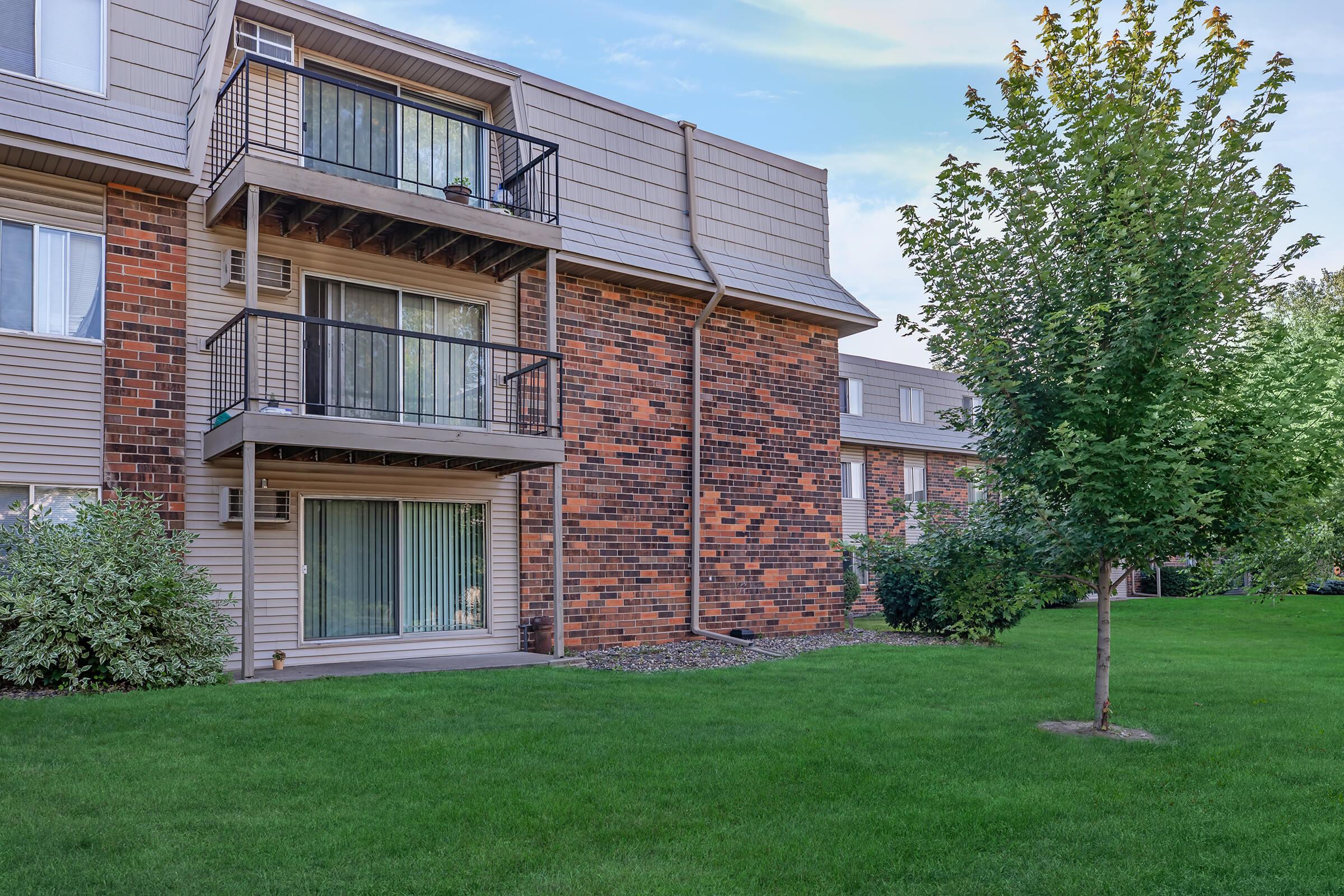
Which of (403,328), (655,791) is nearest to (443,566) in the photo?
(403,328)

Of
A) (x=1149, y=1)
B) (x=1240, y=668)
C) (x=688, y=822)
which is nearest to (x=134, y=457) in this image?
(x=688, y=822)

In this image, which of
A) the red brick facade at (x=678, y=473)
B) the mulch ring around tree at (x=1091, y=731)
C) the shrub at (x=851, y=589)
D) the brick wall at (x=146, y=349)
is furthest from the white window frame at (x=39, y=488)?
the shrub at (x=851, y=589)

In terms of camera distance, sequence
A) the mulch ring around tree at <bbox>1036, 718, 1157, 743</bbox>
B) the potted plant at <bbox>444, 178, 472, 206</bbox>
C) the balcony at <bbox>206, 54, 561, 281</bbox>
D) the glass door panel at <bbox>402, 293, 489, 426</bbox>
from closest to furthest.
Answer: the mulch ring around tree at <bbox>1036, 718, 1157, 743</bbox>
the balcony at <bbox>206, 54, 561, 281</bbox>
the potted plant at <bbox>444, 178, 472, 206</bbox>
the glass door panel at <bbox>402, 293, 489, 426</bbox>

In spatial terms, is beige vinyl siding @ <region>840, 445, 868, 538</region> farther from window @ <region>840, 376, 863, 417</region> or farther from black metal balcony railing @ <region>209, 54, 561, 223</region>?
black metal balcony railing @ <region>209, 54, 561, 223</region>

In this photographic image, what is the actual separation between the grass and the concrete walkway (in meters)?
0.68

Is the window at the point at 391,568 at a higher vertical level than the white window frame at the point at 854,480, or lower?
lower

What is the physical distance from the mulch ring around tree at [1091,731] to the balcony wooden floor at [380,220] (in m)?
7.62

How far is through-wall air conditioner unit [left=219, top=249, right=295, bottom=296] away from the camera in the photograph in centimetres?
1064

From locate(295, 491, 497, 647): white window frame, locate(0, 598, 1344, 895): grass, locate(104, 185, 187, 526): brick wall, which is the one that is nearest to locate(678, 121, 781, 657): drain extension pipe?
locate(295, 491, 497, 647): white window frame

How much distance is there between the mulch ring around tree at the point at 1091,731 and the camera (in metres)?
7.57

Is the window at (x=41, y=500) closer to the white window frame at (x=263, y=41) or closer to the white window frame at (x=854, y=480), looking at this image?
the white window frame at (x=263, y=41)

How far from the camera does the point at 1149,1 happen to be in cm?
747

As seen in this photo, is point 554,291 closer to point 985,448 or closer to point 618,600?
point 618,600

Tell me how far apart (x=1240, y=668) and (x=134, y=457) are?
43.2ft
